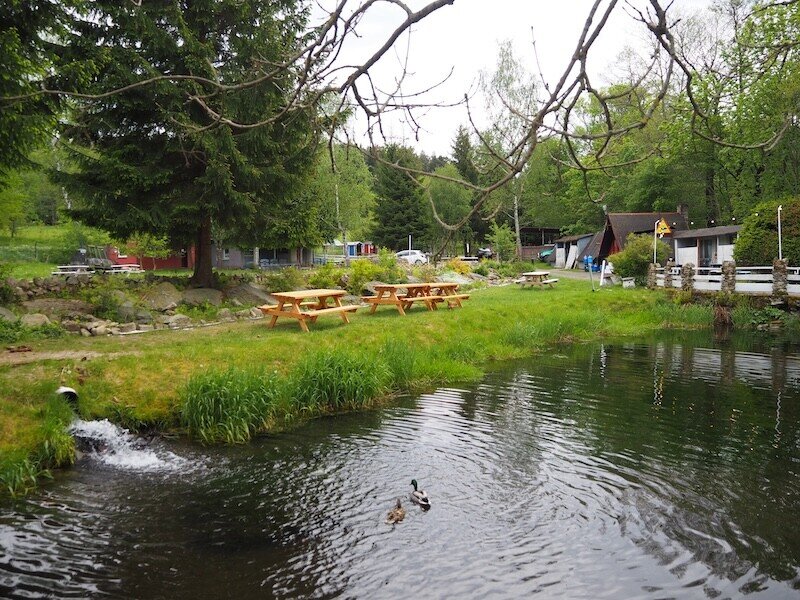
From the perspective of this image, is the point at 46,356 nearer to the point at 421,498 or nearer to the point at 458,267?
the point at 421,498

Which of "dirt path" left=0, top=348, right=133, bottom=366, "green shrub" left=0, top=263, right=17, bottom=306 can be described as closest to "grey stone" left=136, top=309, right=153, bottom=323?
"green shrub" left=0, top=263, right=17, bottom=306

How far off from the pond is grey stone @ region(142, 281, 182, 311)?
28.9ft

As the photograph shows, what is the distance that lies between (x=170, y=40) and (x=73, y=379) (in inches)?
440

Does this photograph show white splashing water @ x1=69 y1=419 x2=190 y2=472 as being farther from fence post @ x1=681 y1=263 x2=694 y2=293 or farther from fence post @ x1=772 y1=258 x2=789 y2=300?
fence post @ x1=681 y1=263 x2=694 y2=293

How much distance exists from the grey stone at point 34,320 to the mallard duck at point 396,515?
35.6 feet

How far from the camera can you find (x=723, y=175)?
120 feet

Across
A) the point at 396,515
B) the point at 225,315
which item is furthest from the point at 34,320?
the point at 396,515

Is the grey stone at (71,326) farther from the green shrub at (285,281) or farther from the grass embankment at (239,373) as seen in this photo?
the green shrub at (285,281)

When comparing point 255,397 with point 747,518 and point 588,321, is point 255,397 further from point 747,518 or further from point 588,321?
point 588,321

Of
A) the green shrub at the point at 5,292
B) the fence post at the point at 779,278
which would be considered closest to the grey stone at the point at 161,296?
the green shrub at the point at 5,292

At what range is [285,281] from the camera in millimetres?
22016

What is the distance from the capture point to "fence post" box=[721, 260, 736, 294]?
76.3 feet

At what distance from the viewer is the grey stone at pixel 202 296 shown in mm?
17834

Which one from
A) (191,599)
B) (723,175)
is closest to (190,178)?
(191,599)
